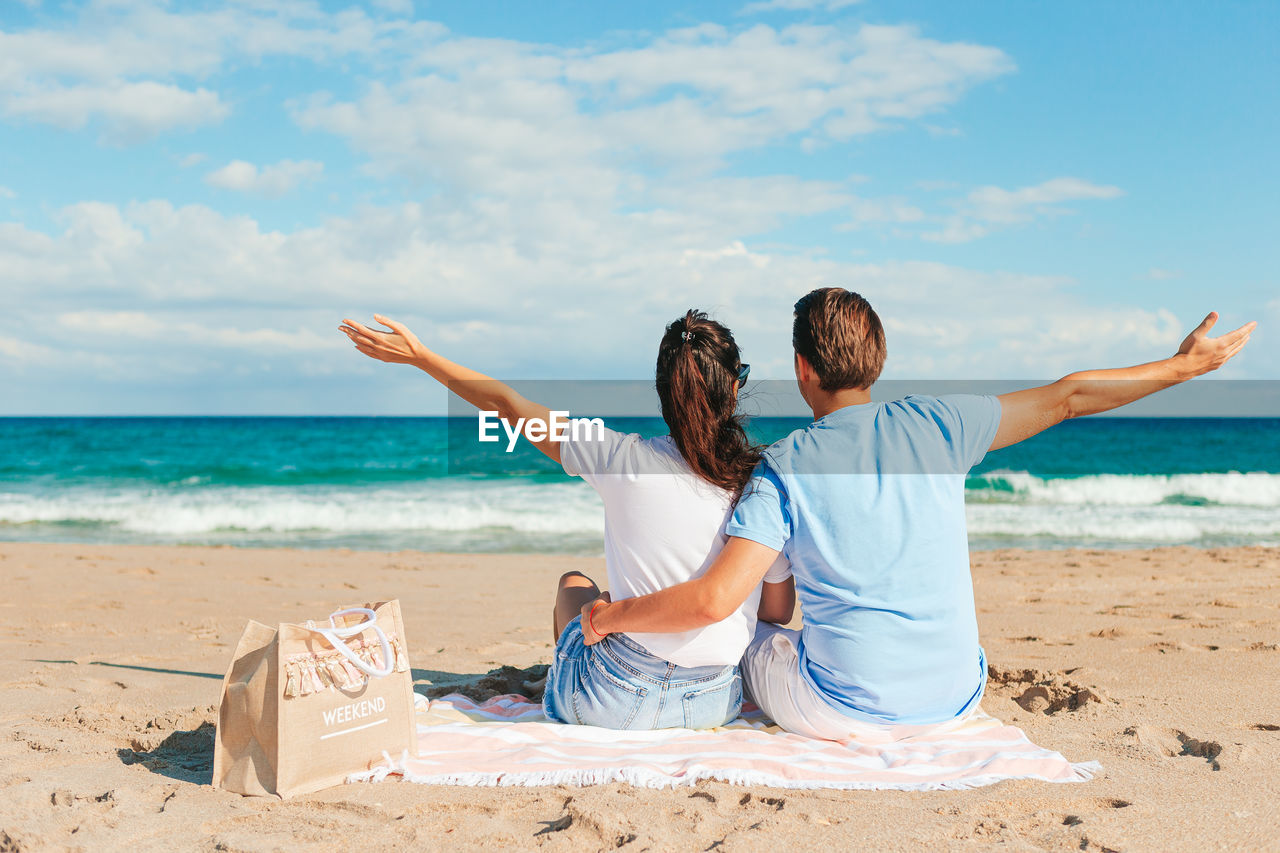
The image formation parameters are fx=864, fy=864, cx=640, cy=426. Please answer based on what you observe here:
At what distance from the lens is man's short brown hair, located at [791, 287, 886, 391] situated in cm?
246

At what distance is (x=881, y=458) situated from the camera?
2.44 metres

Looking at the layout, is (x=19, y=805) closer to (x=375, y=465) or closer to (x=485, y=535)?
(x=485, y=535)

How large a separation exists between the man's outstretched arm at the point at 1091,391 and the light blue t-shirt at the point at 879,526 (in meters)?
0.08

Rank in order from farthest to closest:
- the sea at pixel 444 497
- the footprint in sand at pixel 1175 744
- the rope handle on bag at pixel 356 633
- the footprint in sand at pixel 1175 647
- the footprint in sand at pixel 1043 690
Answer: the sea at pixel 444 497
the footprint in sand at pixel 1175 647
the footprint in sand at pixel 1043 690
the footprint in sand at pixel 1175 744
the rope handle on bag at pixel 356 633

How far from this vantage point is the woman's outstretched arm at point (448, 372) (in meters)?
2.65

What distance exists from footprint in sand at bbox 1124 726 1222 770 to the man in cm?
82

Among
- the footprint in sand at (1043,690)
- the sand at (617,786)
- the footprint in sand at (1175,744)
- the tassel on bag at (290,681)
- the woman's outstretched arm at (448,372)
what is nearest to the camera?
the sand at (617,786)

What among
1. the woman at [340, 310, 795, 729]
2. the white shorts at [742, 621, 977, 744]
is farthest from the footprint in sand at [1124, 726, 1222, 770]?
the woman at [340, 310, 795, 729]

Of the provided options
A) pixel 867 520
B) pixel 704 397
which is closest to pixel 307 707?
pixel 704 397

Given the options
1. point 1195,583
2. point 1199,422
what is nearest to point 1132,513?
point 1195,583

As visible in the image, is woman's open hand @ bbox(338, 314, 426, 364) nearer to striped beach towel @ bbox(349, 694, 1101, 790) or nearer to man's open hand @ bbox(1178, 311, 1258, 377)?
striped beach towel @ bbox(349, 694, 1101, 790)

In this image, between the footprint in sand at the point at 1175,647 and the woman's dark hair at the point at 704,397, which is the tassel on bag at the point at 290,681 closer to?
the woman's dark hair at the point at 704,397

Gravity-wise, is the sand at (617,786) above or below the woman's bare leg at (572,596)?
below

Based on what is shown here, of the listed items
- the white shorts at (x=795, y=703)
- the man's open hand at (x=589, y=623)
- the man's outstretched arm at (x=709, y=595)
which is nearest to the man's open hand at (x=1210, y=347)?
the white shorts at (x=795, y=703)
